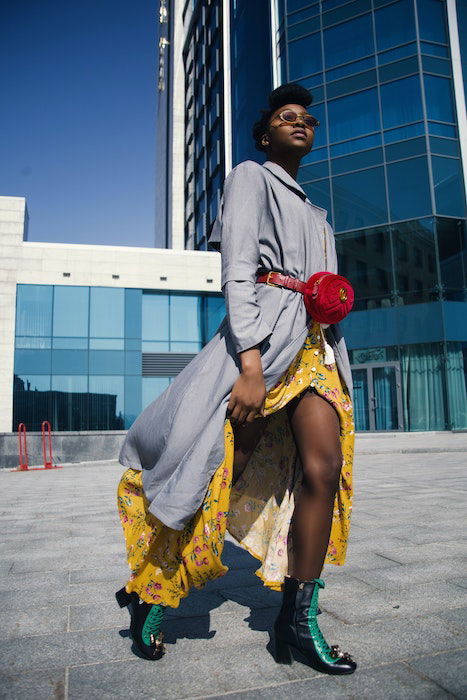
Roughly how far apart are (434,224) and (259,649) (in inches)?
763

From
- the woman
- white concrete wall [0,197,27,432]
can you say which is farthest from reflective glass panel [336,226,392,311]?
the woman

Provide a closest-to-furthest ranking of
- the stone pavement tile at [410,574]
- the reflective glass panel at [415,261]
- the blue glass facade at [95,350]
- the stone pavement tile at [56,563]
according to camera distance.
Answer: the stone pavement tile at [410,574] < the stone pavement tile at [56,563] < the reflective glass panel at [415,261] < the blue glass facade at [95,350]

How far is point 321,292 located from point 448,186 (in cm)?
1970

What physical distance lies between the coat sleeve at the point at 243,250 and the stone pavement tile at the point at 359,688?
945 mm

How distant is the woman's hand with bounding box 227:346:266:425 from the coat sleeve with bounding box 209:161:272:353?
5 centimetres

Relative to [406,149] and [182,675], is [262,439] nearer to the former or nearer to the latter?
[182,675]

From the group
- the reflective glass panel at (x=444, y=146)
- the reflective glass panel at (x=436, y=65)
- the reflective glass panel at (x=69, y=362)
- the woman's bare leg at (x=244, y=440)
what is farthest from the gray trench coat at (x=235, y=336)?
the reflective glass panel at (x=69, y=362)

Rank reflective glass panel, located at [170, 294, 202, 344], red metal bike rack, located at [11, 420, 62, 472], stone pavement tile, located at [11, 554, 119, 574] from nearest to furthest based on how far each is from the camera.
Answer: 1. stone pavement tile, located at [11, 554, 119, 574]
2. red metal bike rack, located at [11, 420, 62, 472]
3. reflective glass panel, located at [170, 294, 202, 344]

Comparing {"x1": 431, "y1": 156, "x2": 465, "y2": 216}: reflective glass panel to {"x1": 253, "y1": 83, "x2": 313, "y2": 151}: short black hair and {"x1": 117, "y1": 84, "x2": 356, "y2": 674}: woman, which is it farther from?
{"x1": 117, "y1": 84, "x2": 356, "y2": 674}: woman

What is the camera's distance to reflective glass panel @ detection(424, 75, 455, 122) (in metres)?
19.4

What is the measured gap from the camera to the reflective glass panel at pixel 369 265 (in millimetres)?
19625

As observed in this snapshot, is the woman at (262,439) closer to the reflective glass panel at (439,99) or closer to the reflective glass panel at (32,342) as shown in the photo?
the reflective glass panel at (439,99)

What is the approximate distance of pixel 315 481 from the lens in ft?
5.67

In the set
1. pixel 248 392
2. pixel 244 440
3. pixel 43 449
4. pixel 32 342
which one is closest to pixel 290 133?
pixel 248 392
